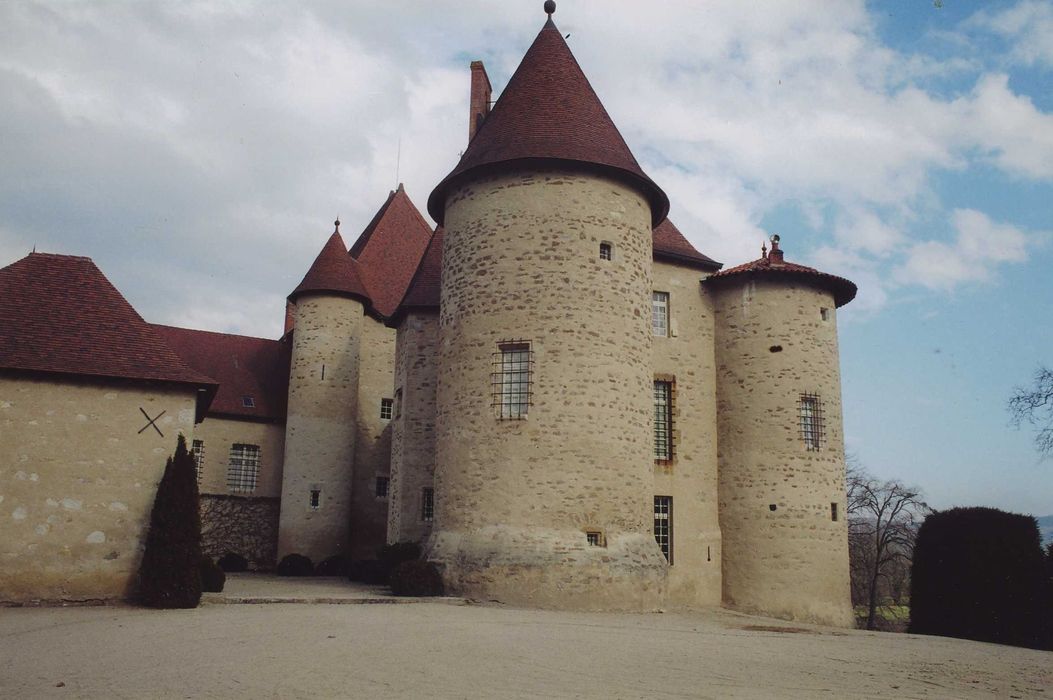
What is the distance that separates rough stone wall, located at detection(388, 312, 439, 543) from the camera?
72.0 feet

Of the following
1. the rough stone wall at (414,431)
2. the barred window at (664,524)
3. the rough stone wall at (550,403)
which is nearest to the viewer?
the rough stone wall at (550,403)

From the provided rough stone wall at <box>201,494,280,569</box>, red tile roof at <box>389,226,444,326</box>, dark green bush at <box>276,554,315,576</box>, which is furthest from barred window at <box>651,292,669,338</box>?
rough stone wall at <box>201,494,280,569</box>

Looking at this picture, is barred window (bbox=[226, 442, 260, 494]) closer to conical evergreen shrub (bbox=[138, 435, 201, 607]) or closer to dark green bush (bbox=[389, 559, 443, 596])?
dark green bush (bbox=[389, 559, 443, 596])

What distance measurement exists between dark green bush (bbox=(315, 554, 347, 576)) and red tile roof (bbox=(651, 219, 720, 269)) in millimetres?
13017

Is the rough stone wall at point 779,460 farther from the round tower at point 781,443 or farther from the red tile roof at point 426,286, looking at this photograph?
the red tile roof at point 426,286

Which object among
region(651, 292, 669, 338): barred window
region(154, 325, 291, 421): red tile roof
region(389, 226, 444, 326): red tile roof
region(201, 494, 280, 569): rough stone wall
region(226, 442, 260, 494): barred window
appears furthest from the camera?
region(154, 325, 291, 421): red tile roof

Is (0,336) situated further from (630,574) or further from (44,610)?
(630,574)

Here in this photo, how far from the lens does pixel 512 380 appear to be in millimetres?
16938

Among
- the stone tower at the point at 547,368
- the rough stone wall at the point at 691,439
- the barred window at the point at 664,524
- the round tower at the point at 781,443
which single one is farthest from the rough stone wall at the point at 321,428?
the round tower at the point at 781,443

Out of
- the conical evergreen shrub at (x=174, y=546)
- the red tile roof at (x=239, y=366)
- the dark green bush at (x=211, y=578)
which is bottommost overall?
the dark green bush at (x=211, y=578)

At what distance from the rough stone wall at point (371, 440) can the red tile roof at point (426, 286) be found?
4.30m

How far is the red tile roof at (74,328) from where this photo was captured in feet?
45.5

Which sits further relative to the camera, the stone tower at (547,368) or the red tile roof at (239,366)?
the red tile roof at (239,366)

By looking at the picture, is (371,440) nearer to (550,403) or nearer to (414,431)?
(414,431)
